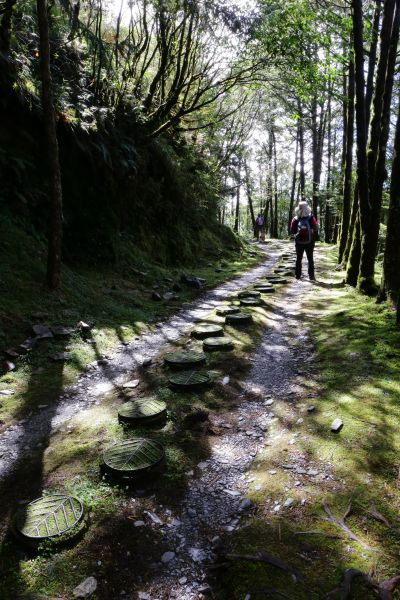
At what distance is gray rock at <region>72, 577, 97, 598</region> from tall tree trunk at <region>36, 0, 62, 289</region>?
22.4 ft

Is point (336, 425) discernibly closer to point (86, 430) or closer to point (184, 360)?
point (184, 360)

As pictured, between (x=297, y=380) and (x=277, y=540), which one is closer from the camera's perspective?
(x=277, y=540)

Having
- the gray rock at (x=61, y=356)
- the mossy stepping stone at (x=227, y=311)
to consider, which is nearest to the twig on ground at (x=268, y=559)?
the gray rock at (x=61, y=356)

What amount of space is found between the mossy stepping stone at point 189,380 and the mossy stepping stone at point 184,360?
0.89 feet

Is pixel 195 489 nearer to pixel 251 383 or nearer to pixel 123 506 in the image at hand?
pixel 123 506

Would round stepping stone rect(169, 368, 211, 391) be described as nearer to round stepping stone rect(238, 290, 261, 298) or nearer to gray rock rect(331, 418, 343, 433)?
gray rock rect(331, 418, 343, 433)

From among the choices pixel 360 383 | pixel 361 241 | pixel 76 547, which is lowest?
pixel 76 547

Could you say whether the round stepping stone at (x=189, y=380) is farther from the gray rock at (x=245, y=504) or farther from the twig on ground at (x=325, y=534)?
the twig on ground at (x=325, y=534)

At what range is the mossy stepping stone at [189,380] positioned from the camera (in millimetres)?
5773

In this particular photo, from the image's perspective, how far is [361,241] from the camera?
10539mm

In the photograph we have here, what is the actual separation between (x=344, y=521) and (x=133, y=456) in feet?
6.79

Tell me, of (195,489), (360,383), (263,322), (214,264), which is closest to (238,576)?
(195,489)

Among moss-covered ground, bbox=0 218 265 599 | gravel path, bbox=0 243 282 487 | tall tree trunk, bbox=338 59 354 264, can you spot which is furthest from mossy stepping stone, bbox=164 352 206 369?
tall tree trunk, bbox=338 59 354 264

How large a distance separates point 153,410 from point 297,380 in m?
2.28
